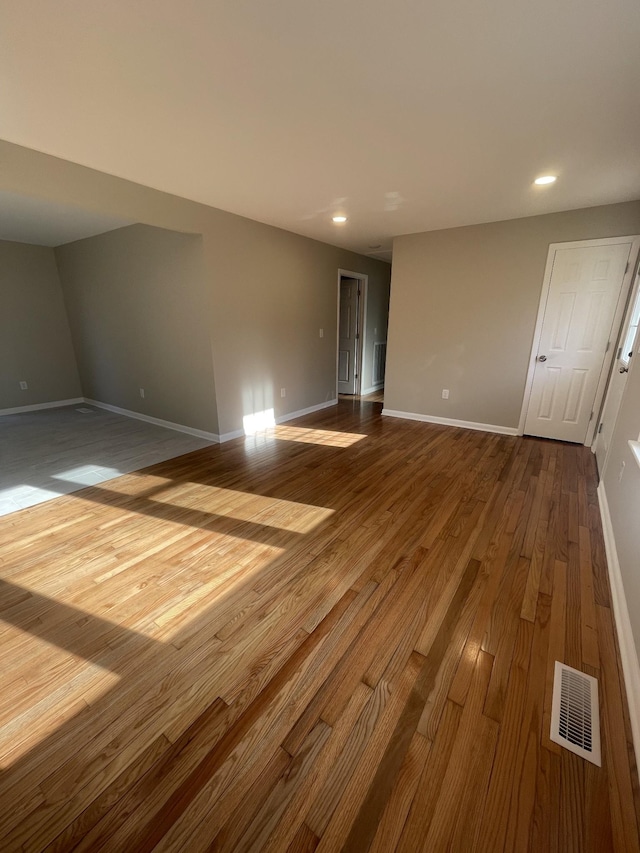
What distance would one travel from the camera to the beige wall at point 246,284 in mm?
2479

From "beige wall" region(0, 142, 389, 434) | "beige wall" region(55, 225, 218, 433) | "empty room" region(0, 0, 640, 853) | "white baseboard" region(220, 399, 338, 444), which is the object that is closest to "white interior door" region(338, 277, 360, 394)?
"beige wall" region(0, 142, 389, 434)

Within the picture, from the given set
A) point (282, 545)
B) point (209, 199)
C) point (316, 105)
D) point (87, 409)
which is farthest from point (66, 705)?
point (87, 409)

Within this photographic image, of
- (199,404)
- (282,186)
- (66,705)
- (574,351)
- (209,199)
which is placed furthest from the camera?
(199,404)

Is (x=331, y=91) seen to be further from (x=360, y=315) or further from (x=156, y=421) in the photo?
(x=360, y=315)

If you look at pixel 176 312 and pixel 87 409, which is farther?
pixel 87 409

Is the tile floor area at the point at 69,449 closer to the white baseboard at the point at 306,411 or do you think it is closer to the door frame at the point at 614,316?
the white baseboard at the point at 306,411

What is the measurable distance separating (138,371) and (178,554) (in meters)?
3.44

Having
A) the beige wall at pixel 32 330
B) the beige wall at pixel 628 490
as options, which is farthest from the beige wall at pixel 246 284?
the beige wall at pixel 628 490

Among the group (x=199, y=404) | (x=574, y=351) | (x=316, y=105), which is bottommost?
(x=199, y=404)

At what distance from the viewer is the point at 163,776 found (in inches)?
41.0

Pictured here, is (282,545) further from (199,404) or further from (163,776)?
(199,404)

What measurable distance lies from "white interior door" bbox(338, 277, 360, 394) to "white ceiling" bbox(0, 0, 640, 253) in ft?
10.3

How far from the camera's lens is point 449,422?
4.68m

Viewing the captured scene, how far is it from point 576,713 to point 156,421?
4.84 m
